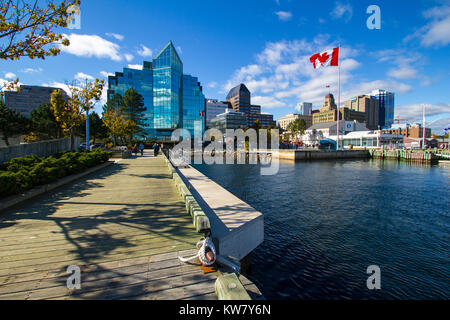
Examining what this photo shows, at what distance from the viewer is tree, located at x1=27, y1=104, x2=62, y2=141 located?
3957 cm

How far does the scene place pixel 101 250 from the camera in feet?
14.4

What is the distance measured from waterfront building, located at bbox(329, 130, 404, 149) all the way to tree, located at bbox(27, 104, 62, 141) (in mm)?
73113

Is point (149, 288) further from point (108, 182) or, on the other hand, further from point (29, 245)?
point (108, 182)

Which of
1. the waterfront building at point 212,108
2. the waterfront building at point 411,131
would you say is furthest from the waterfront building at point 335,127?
the waterfront building at point 212,108

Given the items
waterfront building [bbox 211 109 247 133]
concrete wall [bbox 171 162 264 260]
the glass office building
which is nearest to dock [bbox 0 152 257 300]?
concrete wall [bbox 171 162 264 260]

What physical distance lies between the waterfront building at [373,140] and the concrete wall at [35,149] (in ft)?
225

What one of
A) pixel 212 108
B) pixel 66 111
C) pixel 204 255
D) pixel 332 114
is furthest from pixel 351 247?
pixel 332 114

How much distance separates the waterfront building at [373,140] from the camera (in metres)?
62.6

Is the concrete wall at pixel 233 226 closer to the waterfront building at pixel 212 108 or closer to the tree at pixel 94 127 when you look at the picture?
the tree at pixel 94 127

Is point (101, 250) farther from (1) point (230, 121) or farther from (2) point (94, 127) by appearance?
(1) point (230, 121)

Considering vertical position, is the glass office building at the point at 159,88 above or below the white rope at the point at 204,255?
above

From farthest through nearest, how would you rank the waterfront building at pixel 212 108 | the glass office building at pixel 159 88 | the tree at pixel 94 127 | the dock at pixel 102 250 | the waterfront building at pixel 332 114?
the waterfront building at pixel 212 108
the waterfront building at pixel 332 114
the glass office building at pixel 159 88
the tree at pixel 94 127
the dock at pixel 102 250

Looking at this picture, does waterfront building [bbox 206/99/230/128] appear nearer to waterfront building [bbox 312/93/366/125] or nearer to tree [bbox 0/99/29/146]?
waterfront building [bbox 312/93/366/125]
